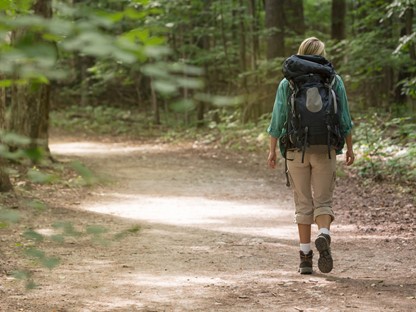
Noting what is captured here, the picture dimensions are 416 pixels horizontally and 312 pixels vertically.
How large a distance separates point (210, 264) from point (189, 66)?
16.3 feet

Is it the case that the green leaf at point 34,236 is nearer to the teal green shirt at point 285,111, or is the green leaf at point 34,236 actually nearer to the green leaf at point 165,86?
the green leaf at point 165,86

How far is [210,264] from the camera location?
6.50m

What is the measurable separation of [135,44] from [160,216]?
8.11m

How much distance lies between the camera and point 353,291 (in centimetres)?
534

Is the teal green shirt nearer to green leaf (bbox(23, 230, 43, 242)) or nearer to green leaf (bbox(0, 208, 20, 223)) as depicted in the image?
green leaf (bbox(23, 230, 43, 242))

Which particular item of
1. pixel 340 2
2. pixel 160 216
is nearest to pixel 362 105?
pixel 340 2

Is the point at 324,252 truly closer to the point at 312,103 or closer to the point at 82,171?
the point at 312,103

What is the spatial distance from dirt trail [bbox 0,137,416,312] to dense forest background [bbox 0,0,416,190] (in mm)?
1311

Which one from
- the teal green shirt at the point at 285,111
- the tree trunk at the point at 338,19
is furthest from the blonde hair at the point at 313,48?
the tree trunk at the point at 338,19

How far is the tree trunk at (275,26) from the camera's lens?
21.2 metres

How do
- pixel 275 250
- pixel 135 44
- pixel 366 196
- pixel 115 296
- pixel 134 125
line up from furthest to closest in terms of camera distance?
pixel 134 125 → pixel 366 196 → pixel 275 250 → pixel 115 296 → pixel 135 44

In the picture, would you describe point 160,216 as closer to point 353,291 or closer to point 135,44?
point 353,291

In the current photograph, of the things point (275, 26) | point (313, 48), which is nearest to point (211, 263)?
point (313, 48)

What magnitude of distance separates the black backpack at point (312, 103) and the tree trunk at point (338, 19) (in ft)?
63.0
